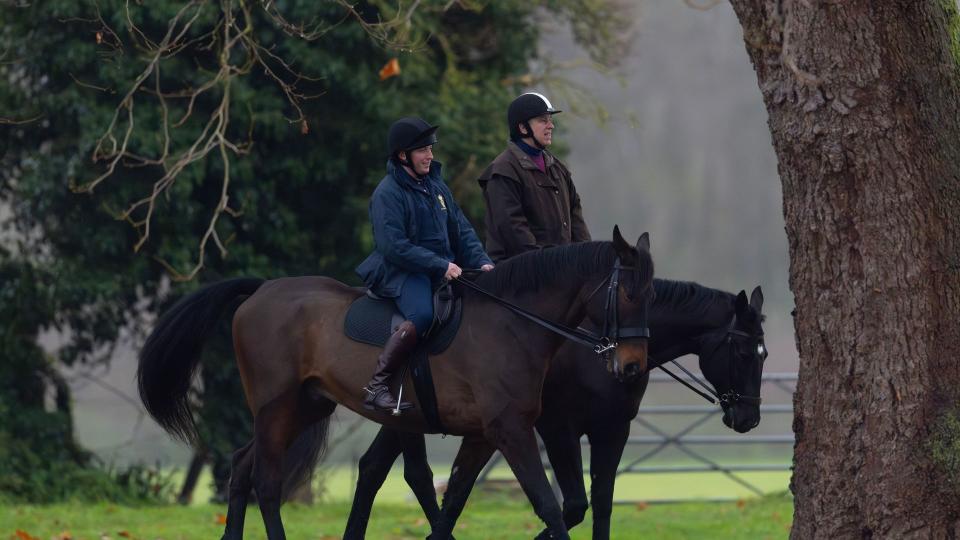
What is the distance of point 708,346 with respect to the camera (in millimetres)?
8141

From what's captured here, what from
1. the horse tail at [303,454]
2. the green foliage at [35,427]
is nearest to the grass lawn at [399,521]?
the green foliage at [35,427]

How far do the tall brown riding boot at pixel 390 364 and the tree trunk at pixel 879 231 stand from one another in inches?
83.6

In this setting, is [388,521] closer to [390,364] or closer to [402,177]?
[390,364]

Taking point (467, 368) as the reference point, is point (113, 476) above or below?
below

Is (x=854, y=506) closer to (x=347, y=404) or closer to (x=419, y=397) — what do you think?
(x=419, y=397)

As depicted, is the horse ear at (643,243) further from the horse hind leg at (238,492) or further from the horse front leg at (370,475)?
the horse hind leg at (238,492)

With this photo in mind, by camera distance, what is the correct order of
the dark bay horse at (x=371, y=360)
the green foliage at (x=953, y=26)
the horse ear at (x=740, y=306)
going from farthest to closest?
the horse ear at (x=740, y=306) → the dark bay horse at (x=371, y=360) → the green foliage at (x=953, y=26)

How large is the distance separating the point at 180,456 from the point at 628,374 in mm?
21084

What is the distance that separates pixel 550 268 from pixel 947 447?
2.16 metres

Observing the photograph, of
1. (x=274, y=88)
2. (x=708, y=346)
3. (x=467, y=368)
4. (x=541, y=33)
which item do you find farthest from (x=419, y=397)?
(x=541, y=33)

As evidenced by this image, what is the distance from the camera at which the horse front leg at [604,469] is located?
318 inches

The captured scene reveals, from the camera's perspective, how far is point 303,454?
877 centimetres

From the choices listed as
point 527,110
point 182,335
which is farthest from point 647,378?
point 182,335

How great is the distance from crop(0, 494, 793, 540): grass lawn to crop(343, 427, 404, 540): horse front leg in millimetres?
2413
